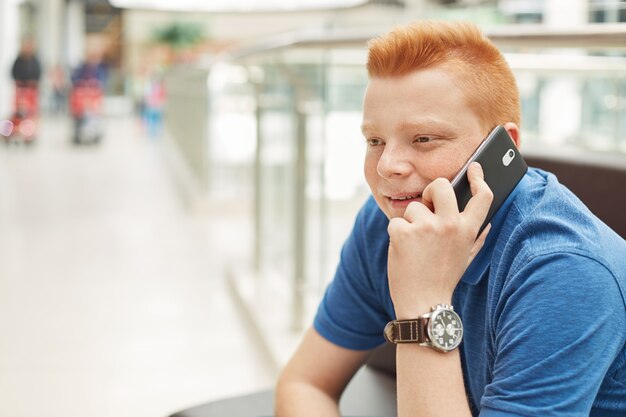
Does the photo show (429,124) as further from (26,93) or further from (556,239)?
(26,93)

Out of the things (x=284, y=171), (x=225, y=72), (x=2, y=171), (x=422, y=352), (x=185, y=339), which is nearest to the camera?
(x=422, y=352)

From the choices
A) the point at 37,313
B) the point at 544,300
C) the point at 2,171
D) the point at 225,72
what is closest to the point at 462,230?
the point at 544,300

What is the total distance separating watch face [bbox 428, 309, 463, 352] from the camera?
3.68 ft

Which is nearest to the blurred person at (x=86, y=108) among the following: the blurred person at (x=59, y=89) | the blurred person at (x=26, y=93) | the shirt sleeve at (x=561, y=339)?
the blurred person at (x=26, y=93)

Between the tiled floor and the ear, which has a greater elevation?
the ear

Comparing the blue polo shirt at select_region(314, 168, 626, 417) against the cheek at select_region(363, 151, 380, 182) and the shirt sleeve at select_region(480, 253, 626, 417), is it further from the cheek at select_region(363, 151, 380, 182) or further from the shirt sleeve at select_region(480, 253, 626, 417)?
the cheek at select_region(363, 151, 380, 182)

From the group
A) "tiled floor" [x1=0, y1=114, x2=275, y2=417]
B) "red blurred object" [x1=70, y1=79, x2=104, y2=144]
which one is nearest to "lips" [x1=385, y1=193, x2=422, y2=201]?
"tiled floor" [x1=0, y1=114, x2=275, y2=417]

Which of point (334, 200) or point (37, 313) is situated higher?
point (334, 200)

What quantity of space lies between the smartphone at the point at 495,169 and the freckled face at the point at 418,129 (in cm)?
2

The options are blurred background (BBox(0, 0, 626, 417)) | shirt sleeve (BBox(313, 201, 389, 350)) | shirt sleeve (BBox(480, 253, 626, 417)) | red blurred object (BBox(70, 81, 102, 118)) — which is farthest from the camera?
red blurred object (BBox(70, 81, 102, 118))

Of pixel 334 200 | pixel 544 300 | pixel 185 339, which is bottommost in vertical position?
pixel 185 339

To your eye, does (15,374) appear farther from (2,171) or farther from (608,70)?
(2,171)

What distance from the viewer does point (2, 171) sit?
414 inches

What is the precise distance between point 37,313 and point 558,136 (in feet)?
15.4
